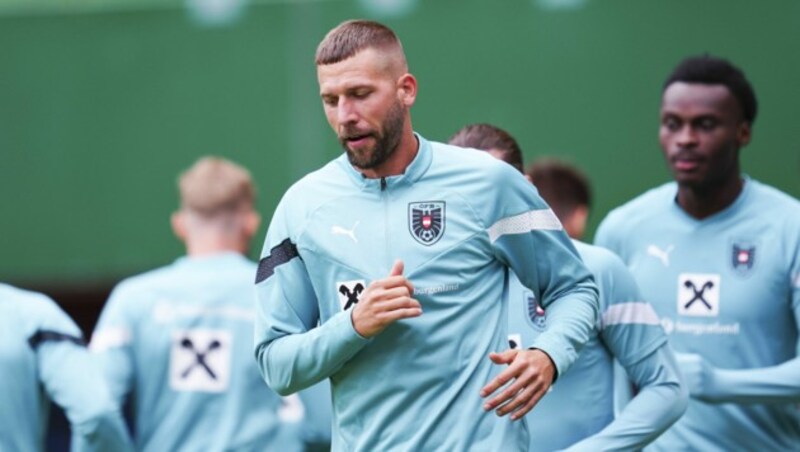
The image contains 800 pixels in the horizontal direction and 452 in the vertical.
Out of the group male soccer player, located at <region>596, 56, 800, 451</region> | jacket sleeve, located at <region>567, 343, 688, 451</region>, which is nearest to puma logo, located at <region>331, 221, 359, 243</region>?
jacket sleeve, located at <region>567, 343, 688, 451</region>

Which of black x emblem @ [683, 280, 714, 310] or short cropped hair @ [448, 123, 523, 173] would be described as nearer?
short cropped hair @ [448, 123, 523, 173]

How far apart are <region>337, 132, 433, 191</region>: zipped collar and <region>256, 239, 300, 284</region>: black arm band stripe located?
0.90 ft

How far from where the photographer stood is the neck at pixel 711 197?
6.10 m

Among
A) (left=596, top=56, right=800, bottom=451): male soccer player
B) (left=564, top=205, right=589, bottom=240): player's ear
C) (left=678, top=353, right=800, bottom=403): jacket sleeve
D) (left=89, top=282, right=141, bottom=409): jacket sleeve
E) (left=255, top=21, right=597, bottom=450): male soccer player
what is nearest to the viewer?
(left=255, top=21, right=597, bottom=450): male soccer player

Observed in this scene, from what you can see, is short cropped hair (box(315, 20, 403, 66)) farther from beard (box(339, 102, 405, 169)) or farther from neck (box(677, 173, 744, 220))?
neck (box(677, 173, 744, 220))

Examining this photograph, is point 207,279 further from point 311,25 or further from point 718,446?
point 311,25

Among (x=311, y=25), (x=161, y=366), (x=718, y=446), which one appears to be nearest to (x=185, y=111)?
(x=311, y=25)

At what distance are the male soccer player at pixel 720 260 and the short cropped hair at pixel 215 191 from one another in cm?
169

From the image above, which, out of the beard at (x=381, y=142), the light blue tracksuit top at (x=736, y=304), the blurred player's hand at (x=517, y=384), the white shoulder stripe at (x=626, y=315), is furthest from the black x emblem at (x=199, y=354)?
the blurred player's hand at (x=517, y=384)

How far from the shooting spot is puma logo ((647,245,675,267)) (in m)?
6.08

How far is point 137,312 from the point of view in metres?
6.44

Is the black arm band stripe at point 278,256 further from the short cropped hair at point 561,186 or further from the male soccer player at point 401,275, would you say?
the short cropped hair at point 561,186

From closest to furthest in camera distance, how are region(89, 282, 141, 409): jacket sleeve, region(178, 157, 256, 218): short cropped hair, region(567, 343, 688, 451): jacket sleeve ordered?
1. region(567, 343, 688, 451): jacket sleeve
2. region(89, 282, 141, 409): jacket sleeve
3. region(178, 157, 256, 218): short cropped hair

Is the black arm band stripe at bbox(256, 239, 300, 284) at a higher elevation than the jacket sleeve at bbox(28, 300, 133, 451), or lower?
higher
